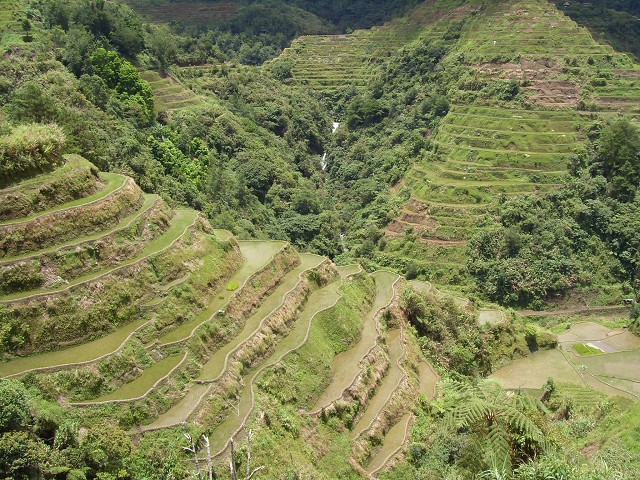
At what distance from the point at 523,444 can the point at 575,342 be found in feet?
107

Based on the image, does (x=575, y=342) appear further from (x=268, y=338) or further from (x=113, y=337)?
(x=113, y=337)

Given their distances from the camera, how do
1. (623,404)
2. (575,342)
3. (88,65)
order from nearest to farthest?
(623,404) < (575,342) < (88,65)

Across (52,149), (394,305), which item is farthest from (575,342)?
(52,149)

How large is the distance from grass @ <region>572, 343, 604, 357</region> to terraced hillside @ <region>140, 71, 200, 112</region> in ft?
136

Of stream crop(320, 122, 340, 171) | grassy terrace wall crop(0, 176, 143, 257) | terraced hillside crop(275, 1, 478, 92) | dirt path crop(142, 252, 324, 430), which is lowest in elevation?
stream crop(320, 122, 340, 171)

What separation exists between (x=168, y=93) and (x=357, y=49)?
47.9 metres

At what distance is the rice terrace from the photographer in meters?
19.0

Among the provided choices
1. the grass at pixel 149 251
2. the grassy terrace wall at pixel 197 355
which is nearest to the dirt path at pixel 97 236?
the grass at pixel 149 251

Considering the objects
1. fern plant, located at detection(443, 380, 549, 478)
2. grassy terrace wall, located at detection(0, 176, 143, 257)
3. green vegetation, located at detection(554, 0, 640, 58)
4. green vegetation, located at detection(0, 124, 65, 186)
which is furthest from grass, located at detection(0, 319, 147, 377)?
green vegetation, located at detection(554, 0, 640, 58)

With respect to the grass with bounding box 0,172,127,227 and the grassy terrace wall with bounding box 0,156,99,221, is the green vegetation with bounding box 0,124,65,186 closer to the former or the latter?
the grassy terrace wall with bounding box 0,156,99,221

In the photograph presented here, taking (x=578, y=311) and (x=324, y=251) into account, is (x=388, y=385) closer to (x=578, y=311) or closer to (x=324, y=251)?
(x=324, y=251)

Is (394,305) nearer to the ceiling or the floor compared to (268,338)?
nearer to the floor

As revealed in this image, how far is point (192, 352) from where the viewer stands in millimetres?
22047

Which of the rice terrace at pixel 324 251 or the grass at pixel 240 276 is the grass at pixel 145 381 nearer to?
the rice terrace at pixel 324 251
